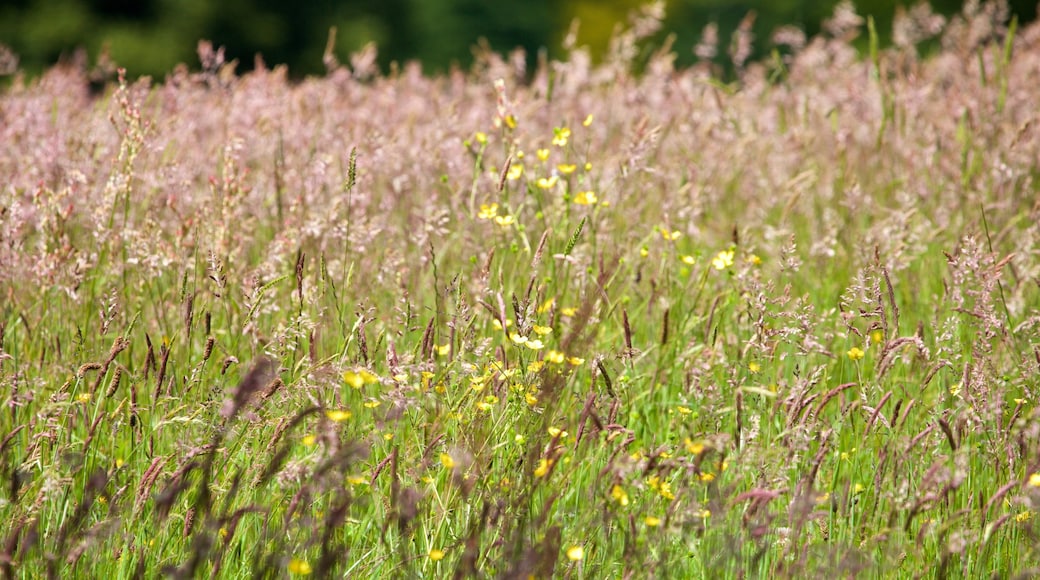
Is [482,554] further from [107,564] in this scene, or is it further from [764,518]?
[107,564]

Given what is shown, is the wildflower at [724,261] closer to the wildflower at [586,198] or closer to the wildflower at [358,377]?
the wildflower at [586,198]

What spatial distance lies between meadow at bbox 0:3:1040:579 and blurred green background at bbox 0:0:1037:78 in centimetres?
1042

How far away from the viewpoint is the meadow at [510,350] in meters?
1.83

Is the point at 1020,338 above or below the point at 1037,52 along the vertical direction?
below

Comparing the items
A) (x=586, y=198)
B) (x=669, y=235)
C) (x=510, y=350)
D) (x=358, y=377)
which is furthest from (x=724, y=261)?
(x=358, y=377)

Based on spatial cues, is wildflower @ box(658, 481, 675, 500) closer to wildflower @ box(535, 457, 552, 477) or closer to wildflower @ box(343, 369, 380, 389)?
wildflower @ box(535, 457, 552, 477)

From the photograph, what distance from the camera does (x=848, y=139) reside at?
198 inches

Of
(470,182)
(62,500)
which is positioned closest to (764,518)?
(62,500)

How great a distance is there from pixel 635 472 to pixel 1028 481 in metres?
0.77

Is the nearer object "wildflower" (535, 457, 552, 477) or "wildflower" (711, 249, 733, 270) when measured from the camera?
"wildflower" (535, 457, 552, 477)

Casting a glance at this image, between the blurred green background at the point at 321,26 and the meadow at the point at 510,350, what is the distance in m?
10.4

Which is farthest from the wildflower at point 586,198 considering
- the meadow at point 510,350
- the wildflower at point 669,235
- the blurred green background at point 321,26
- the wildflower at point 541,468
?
the blurred green background at point 321,26

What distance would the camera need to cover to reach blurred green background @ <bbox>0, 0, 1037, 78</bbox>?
19234 millimetres

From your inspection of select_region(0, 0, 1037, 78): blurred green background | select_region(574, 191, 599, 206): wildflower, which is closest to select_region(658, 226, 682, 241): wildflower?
select_region(574, 191, 599, 206): wildflower
